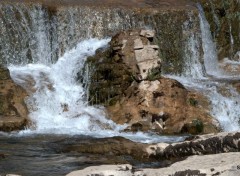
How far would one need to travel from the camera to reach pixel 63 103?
1314 centimetres

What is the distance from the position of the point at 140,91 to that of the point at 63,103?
1.99 meters

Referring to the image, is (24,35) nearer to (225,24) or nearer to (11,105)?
(11,105)

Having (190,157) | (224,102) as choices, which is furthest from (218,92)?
(190,157)

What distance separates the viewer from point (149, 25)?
17.8 meters

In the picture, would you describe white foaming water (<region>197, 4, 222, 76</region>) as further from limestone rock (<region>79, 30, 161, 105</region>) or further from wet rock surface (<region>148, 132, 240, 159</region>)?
wet rock surface (<region>148, 132, 240, 159</region>)

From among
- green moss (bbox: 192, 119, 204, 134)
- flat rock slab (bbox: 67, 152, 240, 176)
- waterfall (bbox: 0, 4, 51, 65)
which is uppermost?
waterfall (bbox: 0, 4, 51, 65)

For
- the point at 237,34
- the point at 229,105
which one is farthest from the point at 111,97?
the point at 237,34

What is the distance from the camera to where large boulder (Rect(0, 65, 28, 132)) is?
11.2 metres

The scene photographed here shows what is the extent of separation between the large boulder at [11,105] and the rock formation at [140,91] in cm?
192

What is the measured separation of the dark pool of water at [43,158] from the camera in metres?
7.09

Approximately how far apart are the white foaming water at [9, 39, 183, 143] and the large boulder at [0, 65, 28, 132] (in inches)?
8.5

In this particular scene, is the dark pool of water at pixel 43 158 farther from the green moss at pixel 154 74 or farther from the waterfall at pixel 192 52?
the waterfall at pixel 192 52

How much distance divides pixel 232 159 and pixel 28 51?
13042mm

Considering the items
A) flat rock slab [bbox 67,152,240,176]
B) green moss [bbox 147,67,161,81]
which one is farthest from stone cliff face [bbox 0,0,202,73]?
flat rock slab [bbox 67,152,240,176]
